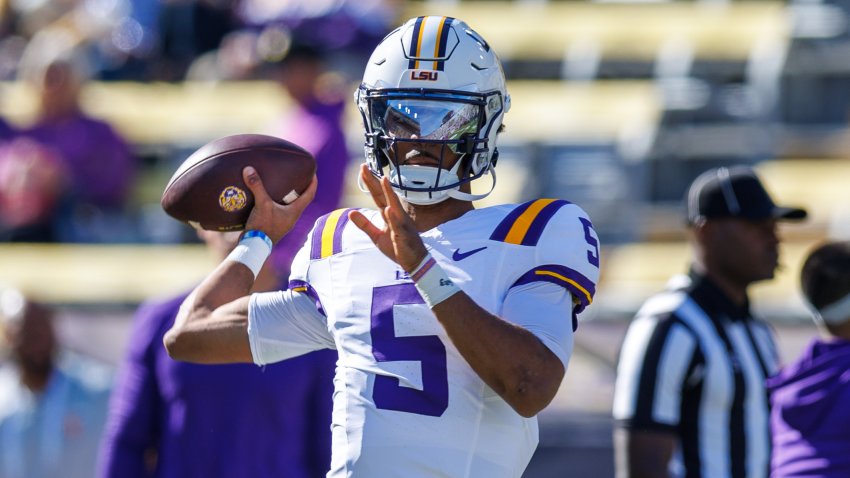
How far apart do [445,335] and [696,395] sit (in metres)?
1.62

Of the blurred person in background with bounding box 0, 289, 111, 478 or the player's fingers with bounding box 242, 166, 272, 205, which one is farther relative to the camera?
the blurred person in background with bounding box 0, 289, 111, 478

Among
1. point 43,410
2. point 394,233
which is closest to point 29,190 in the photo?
point 43,410

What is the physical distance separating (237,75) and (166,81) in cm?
62

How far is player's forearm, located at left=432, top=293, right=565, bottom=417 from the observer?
97.9 inches

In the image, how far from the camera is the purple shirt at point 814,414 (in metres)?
3.88

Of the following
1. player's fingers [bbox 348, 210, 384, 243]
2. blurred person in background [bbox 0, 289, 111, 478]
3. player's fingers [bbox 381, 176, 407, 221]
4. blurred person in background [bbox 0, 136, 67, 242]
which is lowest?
blurred person in background [bbox 0, 289, 111, 478]

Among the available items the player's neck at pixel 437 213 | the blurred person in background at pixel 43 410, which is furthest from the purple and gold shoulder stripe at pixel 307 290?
the blurred person in background at pixel 43 410

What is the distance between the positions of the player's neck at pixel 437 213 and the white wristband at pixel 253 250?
0.33 metres

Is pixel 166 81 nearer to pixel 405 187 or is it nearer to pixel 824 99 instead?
pixel 824 99

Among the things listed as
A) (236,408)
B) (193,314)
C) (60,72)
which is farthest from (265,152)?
(60,72)

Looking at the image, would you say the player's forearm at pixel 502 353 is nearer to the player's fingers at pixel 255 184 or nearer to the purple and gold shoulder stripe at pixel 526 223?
the purple and gold shoulder stripe at pixel 526 223

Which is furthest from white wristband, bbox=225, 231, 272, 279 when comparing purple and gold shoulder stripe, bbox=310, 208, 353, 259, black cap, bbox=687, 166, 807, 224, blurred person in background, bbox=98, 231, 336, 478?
black cap, bbox=687, 166, 807, 224

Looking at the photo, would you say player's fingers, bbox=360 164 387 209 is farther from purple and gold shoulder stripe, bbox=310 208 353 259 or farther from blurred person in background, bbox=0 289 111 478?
blurred person in background, bbox=0 289 111 478

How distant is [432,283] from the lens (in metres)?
2.50
